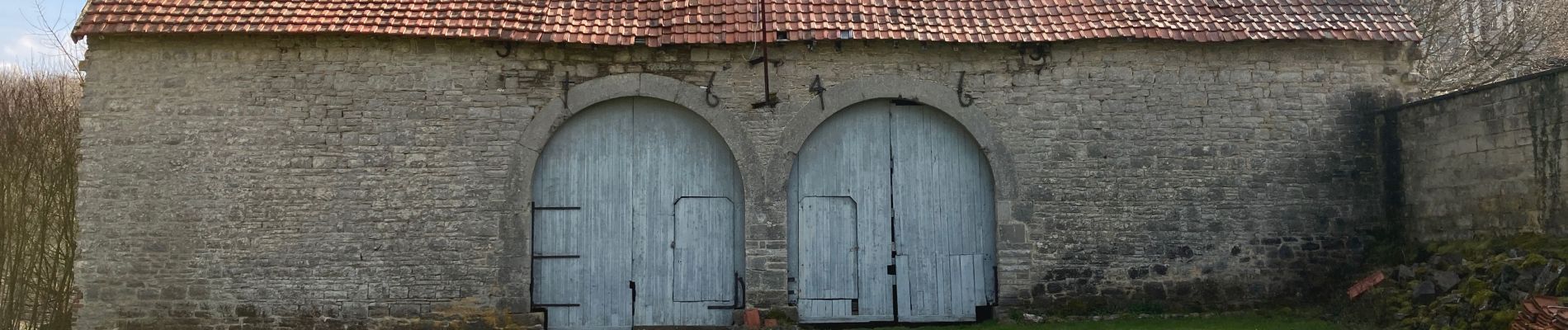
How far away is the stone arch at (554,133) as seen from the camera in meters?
9.94

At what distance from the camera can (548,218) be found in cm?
1025

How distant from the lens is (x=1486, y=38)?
15805 mm

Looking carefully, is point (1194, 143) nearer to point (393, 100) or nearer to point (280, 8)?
point (393, 100)

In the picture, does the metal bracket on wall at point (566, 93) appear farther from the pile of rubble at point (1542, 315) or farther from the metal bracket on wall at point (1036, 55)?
the pile of rubble at point (1542, 315)

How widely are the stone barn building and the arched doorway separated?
0.03 m

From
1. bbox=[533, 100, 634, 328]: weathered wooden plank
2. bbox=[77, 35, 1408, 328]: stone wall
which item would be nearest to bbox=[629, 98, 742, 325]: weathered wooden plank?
bbox=[533, 100, 634, 328]: weathered wooden plank

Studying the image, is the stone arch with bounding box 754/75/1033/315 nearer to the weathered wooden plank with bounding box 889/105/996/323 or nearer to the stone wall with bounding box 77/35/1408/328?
the stone wall with bounding box 77/35/1408/328

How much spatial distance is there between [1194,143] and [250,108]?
31.3 ft

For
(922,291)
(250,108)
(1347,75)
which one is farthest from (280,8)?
(1347,75)

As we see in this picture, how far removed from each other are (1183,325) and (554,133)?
6465 millimetres

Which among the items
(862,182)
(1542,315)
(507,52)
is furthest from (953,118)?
(1542,315)

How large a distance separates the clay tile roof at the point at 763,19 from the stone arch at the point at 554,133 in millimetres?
484

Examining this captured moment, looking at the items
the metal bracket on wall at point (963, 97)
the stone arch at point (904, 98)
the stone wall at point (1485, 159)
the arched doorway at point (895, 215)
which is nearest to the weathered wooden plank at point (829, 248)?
the arched doorway at point (895, 215)

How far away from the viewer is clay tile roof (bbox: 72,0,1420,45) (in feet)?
32.1
